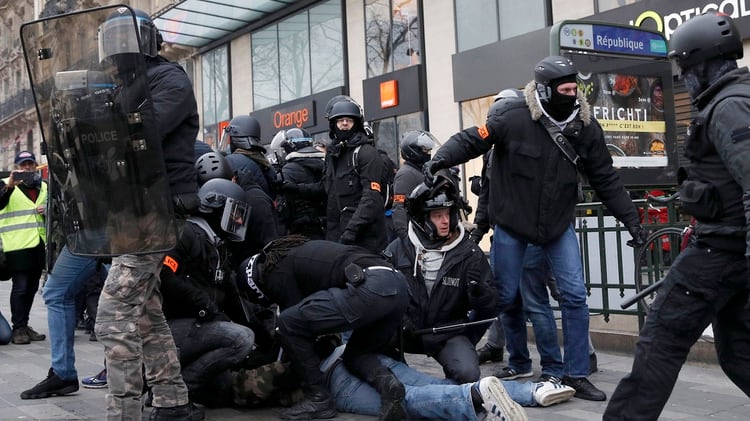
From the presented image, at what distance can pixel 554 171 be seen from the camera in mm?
4602

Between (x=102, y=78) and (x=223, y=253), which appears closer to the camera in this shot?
(x=102, y=78)

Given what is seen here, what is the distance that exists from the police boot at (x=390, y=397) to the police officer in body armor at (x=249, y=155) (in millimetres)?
2087

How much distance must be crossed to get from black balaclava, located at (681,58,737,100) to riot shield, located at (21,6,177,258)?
225 centimetres

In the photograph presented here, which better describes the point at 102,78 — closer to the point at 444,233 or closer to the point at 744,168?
the point at 444,233

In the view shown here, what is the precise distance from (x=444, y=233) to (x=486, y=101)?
1158cm

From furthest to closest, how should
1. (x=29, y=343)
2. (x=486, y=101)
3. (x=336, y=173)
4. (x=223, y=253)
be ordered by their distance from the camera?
(x=486, y=101)
(x=29, y=343)
(x=336, y=173)
(x=223, y=253)

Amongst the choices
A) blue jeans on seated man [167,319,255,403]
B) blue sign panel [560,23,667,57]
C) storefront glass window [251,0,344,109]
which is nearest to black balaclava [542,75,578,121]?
blue jeans on seated man [167,319,255,403]

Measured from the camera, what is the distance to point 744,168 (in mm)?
2830

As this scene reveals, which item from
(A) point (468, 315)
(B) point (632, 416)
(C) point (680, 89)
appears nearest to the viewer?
(B) point (632, 416)

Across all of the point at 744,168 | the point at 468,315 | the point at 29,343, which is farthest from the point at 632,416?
the point at 29,343

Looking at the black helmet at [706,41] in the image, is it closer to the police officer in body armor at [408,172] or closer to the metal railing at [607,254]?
the police officer in body armor at [408,172]

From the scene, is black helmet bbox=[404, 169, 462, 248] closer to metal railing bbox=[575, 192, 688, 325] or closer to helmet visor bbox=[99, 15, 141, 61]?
helmet visor bbox=[99, 15, 141, 61]

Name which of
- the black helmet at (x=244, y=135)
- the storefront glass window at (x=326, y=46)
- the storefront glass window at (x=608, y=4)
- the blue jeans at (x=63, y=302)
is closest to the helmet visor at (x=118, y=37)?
the blue jeans at (x=63, y=302)

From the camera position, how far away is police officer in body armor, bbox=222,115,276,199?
5.75m
